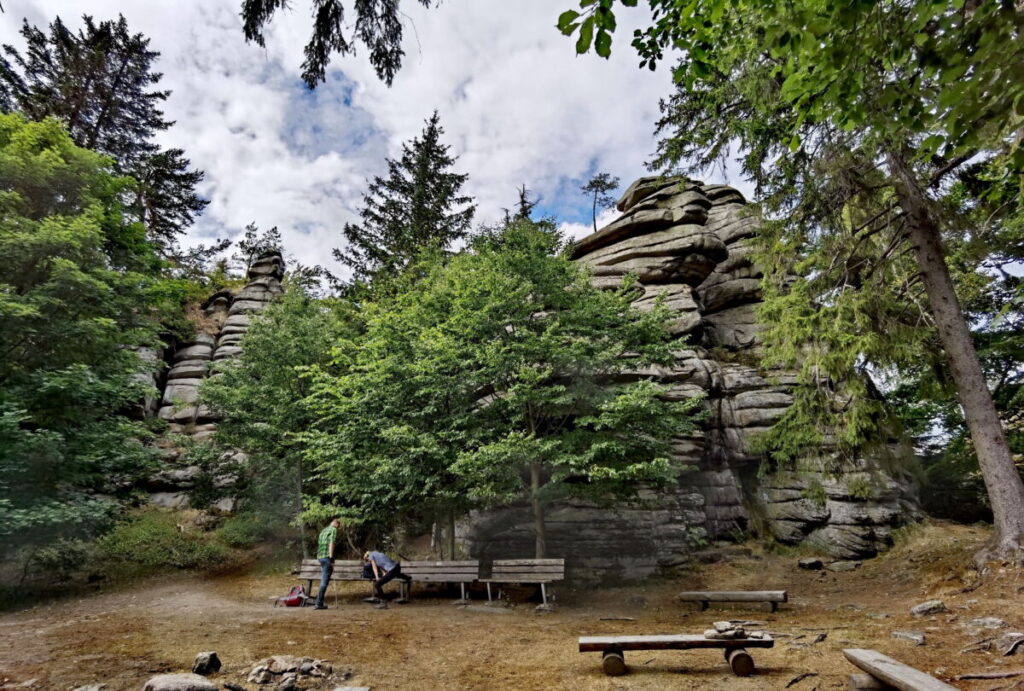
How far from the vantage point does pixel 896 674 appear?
3.94m

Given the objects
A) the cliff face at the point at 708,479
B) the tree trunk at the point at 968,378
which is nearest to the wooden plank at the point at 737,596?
the cliff face at the point at 708,479

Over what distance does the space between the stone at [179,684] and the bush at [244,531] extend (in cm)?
1451

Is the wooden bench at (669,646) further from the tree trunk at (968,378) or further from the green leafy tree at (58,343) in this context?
the green leafy tree at (58,343)

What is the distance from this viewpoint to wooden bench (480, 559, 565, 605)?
10.1 meters

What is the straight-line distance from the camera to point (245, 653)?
615cm

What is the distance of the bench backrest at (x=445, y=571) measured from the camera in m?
10.8

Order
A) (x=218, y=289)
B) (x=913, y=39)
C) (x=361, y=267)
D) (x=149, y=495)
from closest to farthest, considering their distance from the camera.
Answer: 1. (x=913, y=39)
2. (x=149, y=495)
3. (x=361, y=267)
4. (x=218, y=289)

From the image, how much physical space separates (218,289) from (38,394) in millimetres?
21676

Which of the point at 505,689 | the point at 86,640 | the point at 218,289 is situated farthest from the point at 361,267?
the point at 505,689

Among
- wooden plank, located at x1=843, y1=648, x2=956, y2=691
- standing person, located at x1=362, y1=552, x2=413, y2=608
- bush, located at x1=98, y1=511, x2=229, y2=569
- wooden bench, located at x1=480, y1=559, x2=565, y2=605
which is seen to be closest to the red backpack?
standing person, located at x1=362, y1=552, x2=413, y2=608

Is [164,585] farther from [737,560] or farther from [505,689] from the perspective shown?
[737,560]

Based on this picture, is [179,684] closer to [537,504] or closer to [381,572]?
[381,572]

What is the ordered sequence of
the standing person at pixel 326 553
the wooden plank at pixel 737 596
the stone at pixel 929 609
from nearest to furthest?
the stone at pixel 929 609 → the wooden plank at pixel 737 596 → the standing person at pixel 326 553

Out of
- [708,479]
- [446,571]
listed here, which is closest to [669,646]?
[446,571]
